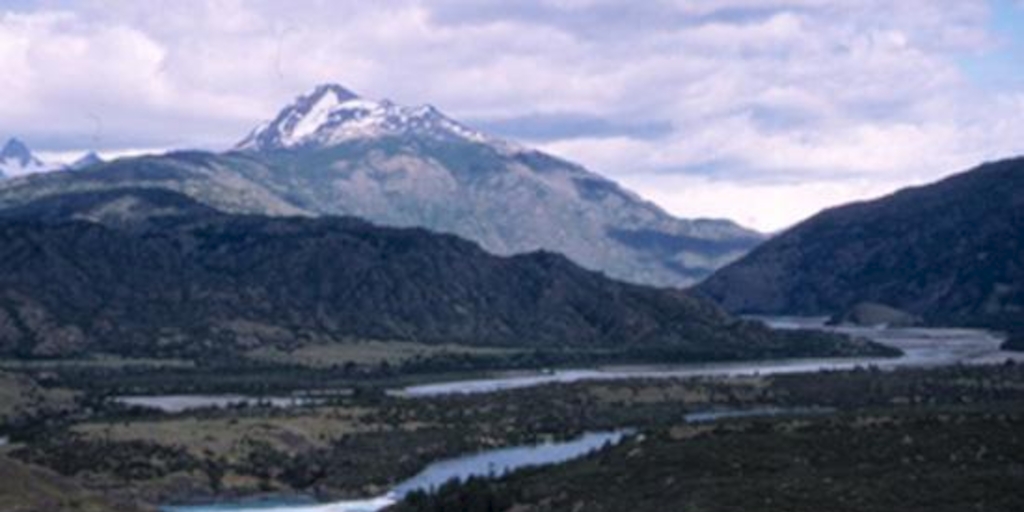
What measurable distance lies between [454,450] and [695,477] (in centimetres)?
5795

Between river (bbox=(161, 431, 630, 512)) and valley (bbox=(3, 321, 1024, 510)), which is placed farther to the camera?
river (bbox=(161, 431, 630, 512))

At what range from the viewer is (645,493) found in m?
124

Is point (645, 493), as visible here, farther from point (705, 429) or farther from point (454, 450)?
point (454, 450)

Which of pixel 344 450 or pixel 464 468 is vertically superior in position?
pixel 344 450

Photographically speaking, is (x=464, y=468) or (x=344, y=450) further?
(x=344, y=450)

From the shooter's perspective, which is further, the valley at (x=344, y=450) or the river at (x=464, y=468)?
the river at (x=464, y=468)

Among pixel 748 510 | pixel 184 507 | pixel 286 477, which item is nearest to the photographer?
pixel 748 510

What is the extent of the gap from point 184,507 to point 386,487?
18203 mm

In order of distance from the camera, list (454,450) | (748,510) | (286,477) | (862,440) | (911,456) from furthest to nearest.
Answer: (454,450) → (286,477) → (862,440) → (911,456) → (748,510)

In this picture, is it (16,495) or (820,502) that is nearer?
(820,502)

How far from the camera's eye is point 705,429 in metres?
158

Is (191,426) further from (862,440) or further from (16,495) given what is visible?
(862,440)

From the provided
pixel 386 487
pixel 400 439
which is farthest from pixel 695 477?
pixel 400 439

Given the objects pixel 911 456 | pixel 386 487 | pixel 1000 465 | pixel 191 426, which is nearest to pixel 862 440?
pixel 911 456
